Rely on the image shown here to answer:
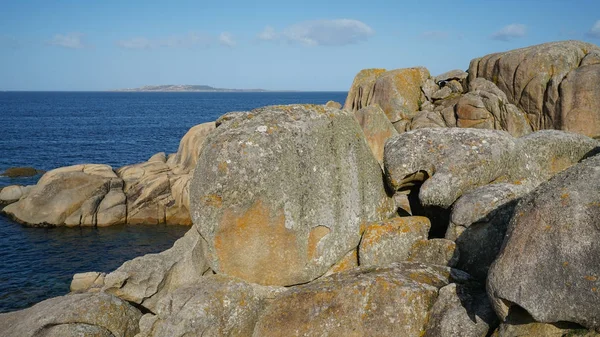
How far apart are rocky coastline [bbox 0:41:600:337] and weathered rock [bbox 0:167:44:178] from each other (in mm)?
49176

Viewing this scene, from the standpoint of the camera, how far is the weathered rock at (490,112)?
35969 millimetres

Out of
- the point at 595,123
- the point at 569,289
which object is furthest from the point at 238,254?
the point at 595,123

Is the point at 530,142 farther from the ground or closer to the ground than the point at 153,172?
farther from the ground

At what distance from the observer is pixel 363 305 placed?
10.1 metres

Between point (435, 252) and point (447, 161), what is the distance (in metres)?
2.51

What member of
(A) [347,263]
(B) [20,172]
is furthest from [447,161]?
(B) [20,172]

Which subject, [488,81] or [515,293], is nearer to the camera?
[515,293]

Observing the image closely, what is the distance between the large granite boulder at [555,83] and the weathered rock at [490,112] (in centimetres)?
101

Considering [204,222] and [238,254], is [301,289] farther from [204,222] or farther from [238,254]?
[204,222]

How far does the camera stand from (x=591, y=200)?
25.7 feet

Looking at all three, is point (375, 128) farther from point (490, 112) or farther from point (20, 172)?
point (20, 172)

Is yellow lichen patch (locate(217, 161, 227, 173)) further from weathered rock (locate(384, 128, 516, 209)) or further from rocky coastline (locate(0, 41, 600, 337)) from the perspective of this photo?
weathered rock (locate(384, 128, 516, 209))

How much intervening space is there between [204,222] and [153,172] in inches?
1308

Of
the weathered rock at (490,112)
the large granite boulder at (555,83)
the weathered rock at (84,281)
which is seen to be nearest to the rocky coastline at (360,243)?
the weathered rock at (84,281)
